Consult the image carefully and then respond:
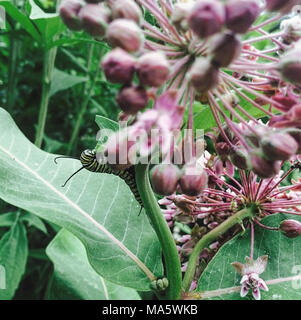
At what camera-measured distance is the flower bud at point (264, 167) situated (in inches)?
30.2

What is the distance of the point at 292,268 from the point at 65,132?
143 cm

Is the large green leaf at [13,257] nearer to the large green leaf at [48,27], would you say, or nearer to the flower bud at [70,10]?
the large green leaf at [48,27]

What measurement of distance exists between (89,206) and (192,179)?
0.51 meters

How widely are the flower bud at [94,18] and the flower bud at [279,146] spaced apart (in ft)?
1.10

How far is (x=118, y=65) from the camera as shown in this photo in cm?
68

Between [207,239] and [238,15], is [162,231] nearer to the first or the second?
[207,239]

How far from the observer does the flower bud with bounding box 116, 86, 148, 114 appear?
2.29 ft

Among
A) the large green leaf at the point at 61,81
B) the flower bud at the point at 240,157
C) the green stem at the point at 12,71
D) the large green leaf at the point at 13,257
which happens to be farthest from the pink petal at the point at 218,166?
the green stem at the point at 12,71

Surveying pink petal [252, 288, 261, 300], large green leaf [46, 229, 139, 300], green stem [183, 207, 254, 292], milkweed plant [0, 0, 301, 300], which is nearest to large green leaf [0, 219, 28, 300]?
milkweed plant [0, 0, 301, 300]

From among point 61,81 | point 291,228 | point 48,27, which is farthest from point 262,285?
point 61,81

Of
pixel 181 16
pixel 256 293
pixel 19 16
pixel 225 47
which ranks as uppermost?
pixel 19 16

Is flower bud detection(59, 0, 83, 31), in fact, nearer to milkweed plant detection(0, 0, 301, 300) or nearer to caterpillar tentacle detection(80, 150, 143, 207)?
milkweed plant detection(0, 0, 301, 300)

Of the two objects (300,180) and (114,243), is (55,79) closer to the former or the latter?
(114,243)
